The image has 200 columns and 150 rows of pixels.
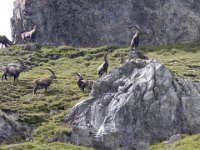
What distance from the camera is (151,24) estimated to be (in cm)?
8262

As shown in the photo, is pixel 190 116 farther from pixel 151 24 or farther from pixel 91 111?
pixel 151 24

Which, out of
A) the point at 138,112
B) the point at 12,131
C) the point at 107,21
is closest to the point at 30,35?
the point at 107,21

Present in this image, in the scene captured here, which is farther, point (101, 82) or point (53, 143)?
point (101, 82)

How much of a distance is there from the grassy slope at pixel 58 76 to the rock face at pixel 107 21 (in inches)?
166

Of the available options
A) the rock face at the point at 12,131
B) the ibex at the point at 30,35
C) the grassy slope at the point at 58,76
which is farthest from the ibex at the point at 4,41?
the rock face at the point at 12,131

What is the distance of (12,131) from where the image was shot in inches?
1778

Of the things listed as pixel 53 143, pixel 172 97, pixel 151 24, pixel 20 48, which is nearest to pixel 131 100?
pixel 172 97

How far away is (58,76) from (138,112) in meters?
19.3

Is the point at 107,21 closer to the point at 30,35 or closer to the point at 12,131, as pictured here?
the point at 30,35

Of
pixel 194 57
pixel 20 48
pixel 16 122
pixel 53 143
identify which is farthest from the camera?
pixel 20 48

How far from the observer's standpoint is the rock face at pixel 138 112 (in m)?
43.6

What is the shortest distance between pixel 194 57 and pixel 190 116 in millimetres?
24815

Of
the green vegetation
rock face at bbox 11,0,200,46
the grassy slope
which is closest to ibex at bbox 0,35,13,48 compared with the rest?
the grassy slope

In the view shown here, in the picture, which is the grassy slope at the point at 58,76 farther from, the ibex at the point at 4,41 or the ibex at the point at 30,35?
the ibex at the point at 4,41
